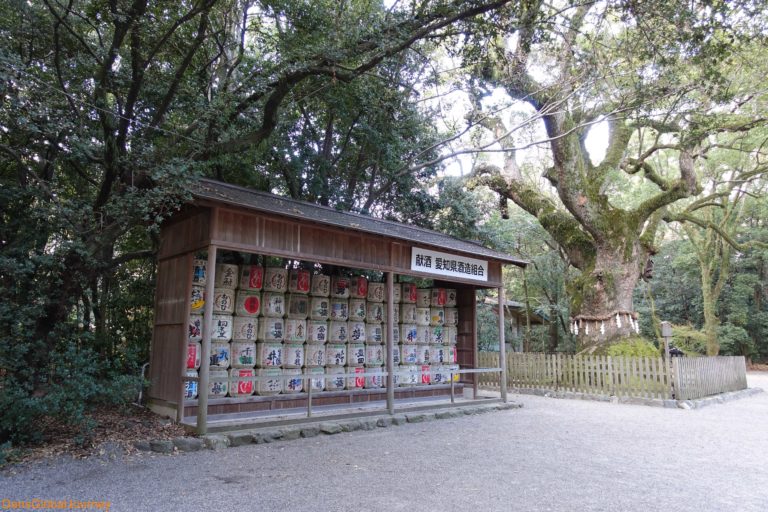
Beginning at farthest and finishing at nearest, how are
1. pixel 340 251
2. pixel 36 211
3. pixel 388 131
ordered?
pixel 388 131
pixel 340 251
pixel 36 211

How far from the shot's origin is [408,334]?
10.6 metres

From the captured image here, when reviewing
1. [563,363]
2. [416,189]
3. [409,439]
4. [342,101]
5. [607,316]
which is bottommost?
[409,439]

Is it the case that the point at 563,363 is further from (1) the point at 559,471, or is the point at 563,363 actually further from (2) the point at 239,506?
(2) the point at 239,506

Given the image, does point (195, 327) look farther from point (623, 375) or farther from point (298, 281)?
point (623, 375)

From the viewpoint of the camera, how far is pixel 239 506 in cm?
415

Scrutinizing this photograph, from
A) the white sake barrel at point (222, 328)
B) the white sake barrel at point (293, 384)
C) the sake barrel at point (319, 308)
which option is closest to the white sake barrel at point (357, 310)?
the sake barrel at point (319, 308)

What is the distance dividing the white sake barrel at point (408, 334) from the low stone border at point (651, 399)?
4.72 m

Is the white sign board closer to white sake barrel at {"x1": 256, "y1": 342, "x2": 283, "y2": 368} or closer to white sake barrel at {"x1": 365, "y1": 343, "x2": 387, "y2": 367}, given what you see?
white sake barrel at {"x1": 365, "y1": 343, "x2": 387, "y2": 367}

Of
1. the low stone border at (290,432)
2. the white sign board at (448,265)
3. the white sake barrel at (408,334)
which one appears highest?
the white sign board at (448,265)

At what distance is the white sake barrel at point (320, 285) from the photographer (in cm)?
927

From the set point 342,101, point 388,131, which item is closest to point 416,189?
point 388,131

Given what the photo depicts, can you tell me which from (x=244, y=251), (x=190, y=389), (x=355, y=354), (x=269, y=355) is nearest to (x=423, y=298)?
(x=355, y=354)

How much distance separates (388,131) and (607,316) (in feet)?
27.3

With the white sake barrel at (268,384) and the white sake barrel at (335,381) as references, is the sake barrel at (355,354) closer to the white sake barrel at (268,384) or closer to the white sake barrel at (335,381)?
the white sake barrel at (335,381)
